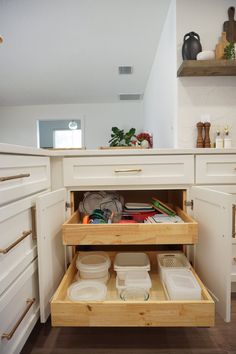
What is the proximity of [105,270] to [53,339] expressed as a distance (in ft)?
1.22

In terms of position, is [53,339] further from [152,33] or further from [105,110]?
[105,110]

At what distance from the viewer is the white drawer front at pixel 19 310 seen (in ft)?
2.40

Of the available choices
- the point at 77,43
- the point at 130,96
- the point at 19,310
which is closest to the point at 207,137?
the point at 19,310

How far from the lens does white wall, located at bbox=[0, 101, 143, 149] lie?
184 inches

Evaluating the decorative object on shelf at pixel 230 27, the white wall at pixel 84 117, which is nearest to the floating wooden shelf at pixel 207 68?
the decorative object on shelf at pixel 230 27

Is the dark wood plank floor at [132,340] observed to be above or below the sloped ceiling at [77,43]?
below

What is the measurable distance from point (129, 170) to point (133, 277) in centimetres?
56

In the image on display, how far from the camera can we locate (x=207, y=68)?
143 centimetres

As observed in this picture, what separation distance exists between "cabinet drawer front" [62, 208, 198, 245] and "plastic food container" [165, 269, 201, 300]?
0.62 feet

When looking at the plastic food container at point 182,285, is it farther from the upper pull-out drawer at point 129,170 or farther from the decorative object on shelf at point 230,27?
the decorative object on shelf at point 230,27

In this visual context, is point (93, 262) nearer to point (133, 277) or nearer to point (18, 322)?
point (133, 277)

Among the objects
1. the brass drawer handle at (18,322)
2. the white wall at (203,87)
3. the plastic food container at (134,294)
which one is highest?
the white wall at (203,87)

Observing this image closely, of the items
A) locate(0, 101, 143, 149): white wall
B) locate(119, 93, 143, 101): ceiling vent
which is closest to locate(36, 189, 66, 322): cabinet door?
locate(119, 93, 143, 101): ceiling vent

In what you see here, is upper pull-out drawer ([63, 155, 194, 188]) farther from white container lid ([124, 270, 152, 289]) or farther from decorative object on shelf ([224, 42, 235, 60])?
decorative object on shelf ([224, 42, 235, 60])
